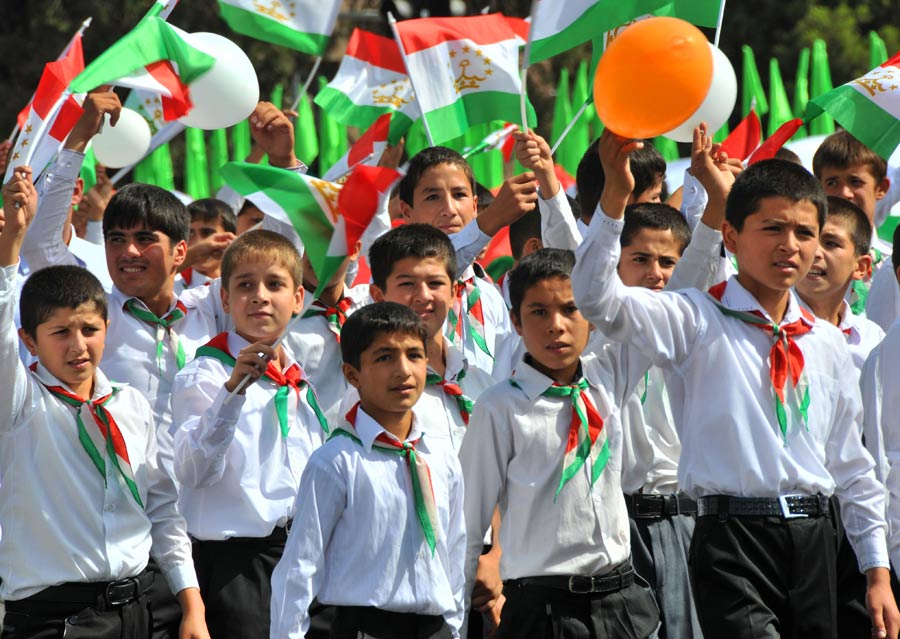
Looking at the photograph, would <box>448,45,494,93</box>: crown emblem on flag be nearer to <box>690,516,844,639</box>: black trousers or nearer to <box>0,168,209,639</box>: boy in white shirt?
<box>0,168,209,639</box>: boy in white shirt

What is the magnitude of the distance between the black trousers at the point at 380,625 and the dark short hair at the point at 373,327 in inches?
31.2

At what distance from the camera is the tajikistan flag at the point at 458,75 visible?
743 cm

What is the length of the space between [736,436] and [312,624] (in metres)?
1.76

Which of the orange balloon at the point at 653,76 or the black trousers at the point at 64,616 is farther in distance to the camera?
the black trousers at the point at 64,616

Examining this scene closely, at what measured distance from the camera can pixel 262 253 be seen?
19.2ft

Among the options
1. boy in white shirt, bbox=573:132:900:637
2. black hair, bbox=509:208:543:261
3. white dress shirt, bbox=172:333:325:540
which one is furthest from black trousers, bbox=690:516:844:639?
black hair, bbox=509:208:543:261

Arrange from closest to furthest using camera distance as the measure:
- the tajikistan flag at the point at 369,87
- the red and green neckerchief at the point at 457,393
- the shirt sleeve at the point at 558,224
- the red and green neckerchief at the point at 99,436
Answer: the red and green neckerchief at the point at 99,436, the red and green neckerchief at the point at 457,393, the shirt sleeve at the point at 558,224, the tajikistan flag at the point at 369,87

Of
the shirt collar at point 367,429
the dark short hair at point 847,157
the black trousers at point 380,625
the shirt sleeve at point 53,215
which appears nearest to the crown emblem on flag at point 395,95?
the dark short hair at point 847,157

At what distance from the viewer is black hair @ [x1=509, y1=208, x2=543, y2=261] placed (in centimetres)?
720

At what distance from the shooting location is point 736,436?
15.7ft

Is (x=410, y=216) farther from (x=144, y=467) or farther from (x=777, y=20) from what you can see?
(x=777, y=20)

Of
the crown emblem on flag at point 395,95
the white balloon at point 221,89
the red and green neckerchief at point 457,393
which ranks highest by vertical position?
the crown emblem on flag at point 395,95

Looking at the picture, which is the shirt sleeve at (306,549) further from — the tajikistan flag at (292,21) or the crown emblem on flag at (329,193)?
the tajikistan flag at (292,21)

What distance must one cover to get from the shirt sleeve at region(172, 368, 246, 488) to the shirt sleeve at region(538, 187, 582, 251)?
1390 millimetres
